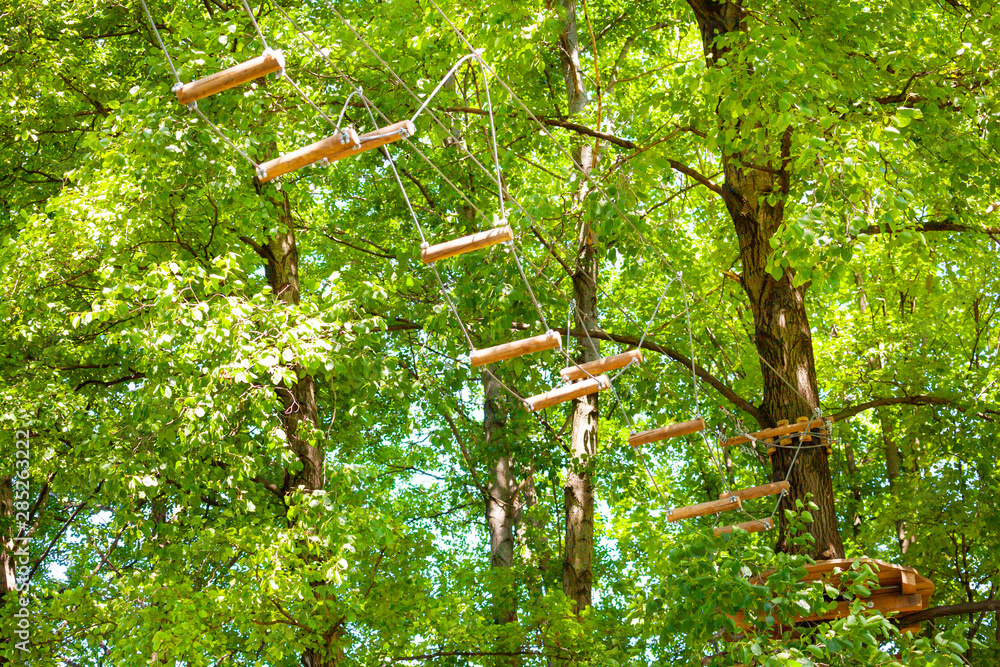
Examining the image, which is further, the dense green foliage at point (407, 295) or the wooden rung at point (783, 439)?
the wooden rung at point (783, 439)

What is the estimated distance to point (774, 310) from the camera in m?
6.25

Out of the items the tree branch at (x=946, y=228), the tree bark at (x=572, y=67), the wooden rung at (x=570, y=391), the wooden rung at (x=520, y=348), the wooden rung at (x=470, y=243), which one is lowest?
the wooden rung at (x=570, y=391)

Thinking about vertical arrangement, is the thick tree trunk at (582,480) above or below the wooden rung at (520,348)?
above

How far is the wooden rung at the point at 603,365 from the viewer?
4.20 meters

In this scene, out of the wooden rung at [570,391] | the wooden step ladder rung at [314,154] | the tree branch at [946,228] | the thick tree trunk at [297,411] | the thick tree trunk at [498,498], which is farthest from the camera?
the thick tree trunk at [498,498]

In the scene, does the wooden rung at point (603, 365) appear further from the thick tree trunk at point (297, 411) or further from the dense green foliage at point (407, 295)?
the thick tree trunk at point (297, 411)

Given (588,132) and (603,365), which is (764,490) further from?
(588,132)

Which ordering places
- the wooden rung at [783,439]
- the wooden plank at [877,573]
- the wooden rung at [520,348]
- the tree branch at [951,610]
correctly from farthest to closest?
the wooden rung at [783,439]
the tree branch at [951,610]
the wooden plank at [877,573]
the wooden rung at [520,348]

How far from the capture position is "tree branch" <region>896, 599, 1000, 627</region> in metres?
5.18

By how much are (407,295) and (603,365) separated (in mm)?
3920

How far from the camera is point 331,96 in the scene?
7.26 m

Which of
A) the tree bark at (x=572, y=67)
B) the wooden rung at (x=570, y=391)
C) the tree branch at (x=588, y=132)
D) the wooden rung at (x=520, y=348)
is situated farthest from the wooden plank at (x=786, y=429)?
the tree bark at (x=572, y=67)

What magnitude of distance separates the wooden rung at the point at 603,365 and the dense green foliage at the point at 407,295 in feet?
2.60

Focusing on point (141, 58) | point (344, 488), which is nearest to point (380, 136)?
point (344, 488)
